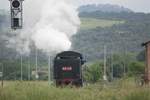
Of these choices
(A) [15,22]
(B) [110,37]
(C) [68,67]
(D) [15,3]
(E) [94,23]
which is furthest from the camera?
(E) [94,23]

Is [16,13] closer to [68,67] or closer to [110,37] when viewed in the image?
[68,67]

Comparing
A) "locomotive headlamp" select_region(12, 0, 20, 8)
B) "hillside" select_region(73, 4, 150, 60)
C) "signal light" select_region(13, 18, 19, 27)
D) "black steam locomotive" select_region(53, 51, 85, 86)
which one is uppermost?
"hillside" select_region(73, 4, 150, 60)

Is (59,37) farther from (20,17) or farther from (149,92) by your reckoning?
(149,92)

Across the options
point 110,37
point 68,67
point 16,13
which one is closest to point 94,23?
point 110,37

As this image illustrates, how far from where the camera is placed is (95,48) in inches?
5595

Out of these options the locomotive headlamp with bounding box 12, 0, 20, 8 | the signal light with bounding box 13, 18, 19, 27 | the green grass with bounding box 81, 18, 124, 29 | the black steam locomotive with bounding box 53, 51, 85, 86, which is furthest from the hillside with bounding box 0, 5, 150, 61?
the locomotive headlamp with bounding box 12, 0, 20, 8

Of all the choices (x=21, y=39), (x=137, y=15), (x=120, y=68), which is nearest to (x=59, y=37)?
(x=21, y=39)

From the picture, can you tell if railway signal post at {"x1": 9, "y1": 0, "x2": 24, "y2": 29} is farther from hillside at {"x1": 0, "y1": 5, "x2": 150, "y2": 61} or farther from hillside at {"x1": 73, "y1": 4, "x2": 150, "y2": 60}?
hillside at {"x1": 73, "y1": 4, "x2": 150, "y2": 60}

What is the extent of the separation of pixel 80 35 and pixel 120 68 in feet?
194

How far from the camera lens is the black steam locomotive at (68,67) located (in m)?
40.7

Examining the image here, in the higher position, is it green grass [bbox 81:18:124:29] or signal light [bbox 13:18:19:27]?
green grass [bbox 81:18:124:29]

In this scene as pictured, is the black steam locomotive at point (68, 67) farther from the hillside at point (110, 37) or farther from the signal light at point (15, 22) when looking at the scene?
the hillside at point (110, 37)

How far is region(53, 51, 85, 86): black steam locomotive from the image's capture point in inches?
1601

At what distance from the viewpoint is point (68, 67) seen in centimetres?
4141
